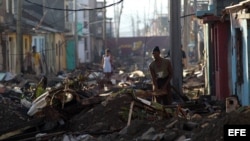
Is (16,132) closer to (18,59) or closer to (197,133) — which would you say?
(197,133)

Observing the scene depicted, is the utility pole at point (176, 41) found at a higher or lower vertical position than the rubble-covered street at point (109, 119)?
higher

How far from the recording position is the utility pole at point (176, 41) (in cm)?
1892

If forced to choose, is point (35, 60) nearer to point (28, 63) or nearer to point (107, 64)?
point (28, 63)

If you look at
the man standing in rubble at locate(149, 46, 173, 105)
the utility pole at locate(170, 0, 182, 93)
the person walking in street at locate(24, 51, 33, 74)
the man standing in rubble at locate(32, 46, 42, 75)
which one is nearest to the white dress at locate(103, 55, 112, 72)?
the person walking in street at locate(24, 51, 33, 74)

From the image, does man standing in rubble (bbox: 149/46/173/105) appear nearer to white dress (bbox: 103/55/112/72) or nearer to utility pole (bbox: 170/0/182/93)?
utility pole (bbox: 170/0/182/93)

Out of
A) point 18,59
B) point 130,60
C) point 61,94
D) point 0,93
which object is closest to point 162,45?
point 130,60

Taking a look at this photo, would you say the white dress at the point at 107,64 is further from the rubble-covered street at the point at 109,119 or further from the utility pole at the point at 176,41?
the rubble-covered street at the point at 109,119

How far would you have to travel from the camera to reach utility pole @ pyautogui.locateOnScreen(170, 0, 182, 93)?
18922 mm

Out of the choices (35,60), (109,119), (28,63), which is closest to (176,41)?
(109,119)

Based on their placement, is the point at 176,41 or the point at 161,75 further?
the point at 176,41

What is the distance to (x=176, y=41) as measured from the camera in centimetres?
1916

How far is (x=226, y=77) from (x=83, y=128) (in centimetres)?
749

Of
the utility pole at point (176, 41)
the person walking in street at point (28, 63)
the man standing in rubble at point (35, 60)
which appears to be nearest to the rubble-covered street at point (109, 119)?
the utility pole at point (176, 41)

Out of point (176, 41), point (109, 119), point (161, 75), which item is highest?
point (176, 41)
